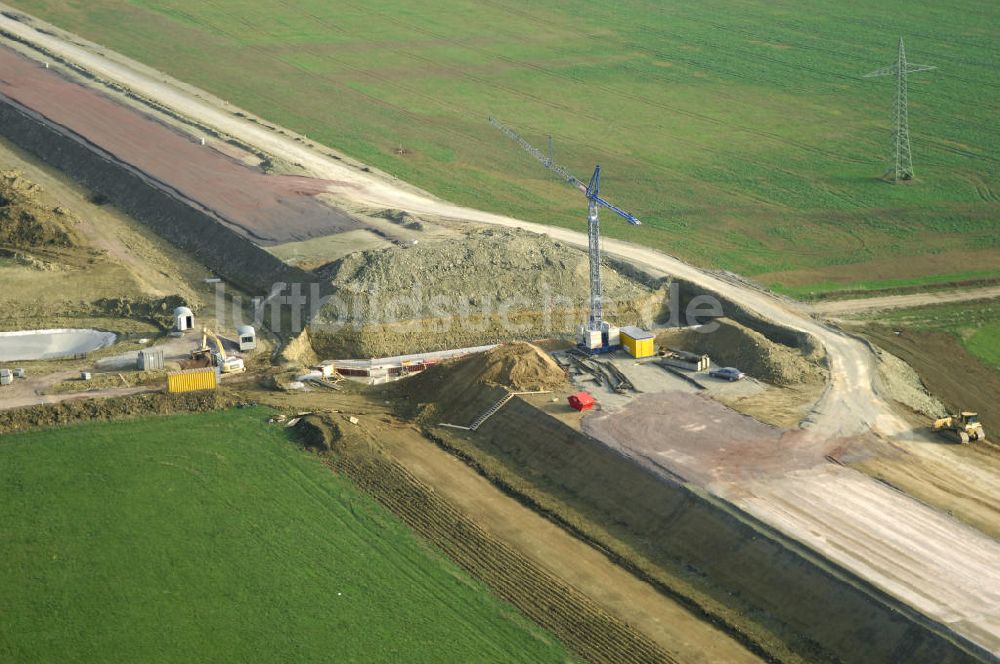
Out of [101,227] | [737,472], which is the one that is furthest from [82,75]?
[737,472]

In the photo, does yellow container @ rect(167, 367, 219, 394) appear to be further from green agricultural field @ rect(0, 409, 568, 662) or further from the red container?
the red container

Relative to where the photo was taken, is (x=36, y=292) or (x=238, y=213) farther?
(x=238, y=213)

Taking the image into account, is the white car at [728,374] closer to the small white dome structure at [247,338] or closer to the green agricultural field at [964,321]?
the green agricultural field at [964,321]

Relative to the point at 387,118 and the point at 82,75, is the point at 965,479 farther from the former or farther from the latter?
the point at 82,75

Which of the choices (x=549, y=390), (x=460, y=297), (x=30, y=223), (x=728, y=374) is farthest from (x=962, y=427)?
(x=30, y=223)

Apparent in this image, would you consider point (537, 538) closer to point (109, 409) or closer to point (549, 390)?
point (549, 390)
